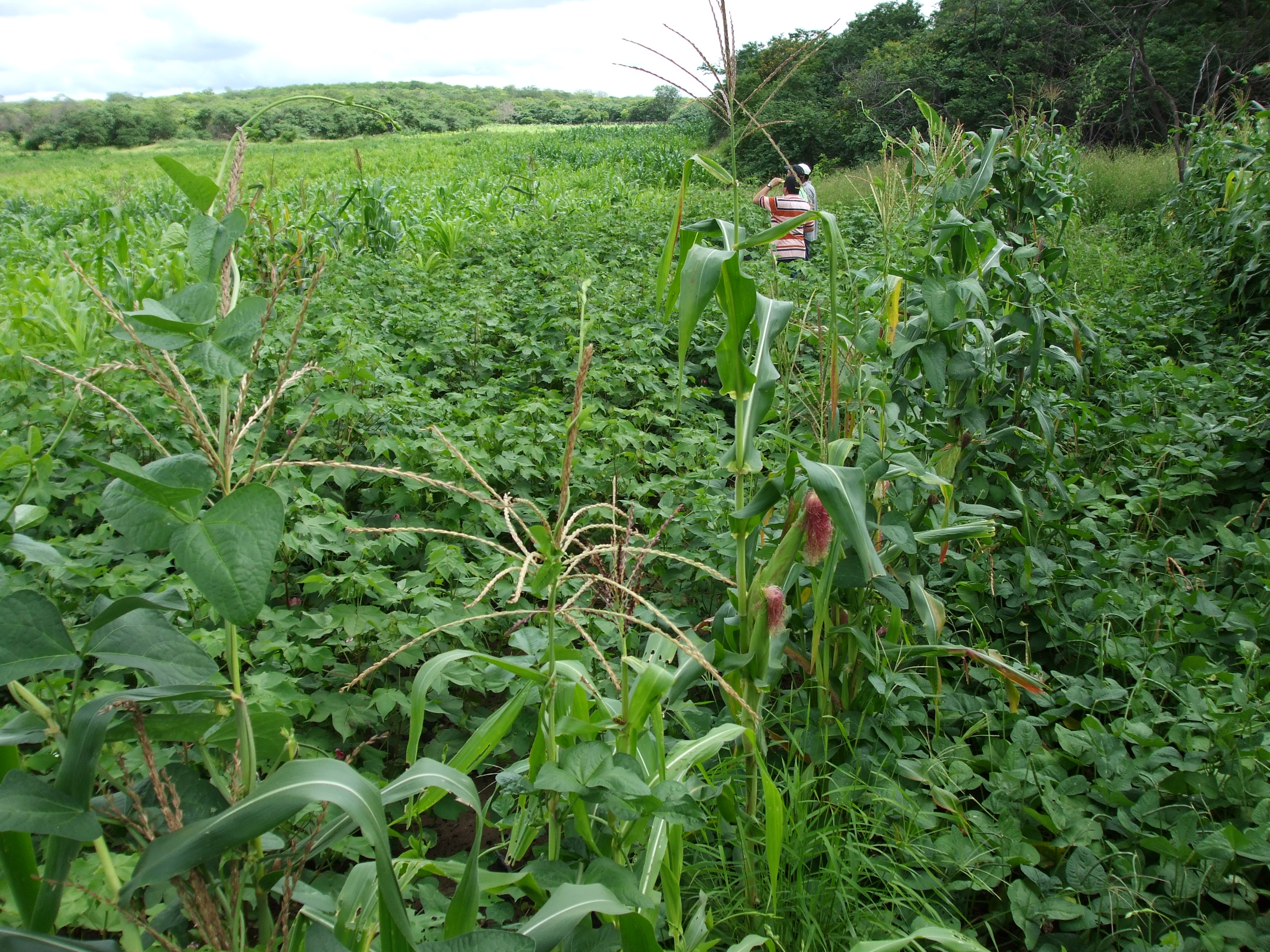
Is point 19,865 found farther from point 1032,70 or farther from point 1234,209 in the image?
point 1032,70

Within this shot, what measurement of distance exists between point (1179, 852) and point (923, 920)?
61 centimetres

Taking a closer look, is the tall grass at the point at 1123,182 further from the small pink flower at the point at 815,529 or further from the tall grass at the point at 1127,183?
the small pink flower at the point at 815,529

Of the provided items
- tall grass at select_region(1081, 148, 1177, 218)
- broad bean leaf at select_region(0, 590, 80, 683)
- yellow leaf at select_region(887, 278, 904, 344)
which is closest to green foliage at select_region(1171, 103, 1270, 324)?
tall grass at select_region(1081, 148, 1177, 218)

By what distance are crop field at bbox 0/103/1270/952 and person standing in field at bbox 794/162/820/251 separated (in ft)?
12.7

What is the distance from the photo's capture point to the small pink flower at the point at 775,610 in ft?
5.81

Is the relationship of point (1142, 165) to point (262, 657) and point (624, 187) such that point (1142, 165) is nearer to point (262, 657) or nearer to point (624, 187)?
point (624, 187)

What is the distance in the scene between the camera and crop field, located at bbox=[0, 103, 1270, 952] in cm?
92

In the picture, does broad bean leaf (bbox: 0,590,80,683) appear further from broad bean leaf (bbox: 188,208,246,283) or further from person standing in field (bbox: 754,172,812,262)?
person standing in field (bbox: 754,172,812,262)

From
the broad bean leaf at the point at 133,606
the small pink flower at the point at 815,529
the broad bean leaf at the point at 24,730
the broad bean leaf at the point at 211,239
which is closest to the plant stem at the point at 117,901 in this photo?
the broad bean leaf at the point at 24,730

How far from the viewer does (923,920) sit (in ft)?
4.95

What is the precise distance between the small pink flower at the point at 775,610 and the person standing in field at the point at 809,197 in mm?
6307

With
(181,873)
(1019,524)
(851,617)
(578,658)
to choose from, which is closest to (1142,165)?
(1019,524)

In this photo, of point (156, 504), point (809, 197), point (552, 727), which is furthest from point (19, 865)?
point (809, 197)

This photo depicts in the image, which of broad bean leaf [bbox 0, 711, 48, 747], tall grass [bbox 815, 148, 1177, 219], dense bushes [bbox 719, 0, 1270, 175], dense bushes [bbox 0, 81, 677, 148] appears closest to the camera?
broad bean leaf [bbox 0, 711, 48, 747]
